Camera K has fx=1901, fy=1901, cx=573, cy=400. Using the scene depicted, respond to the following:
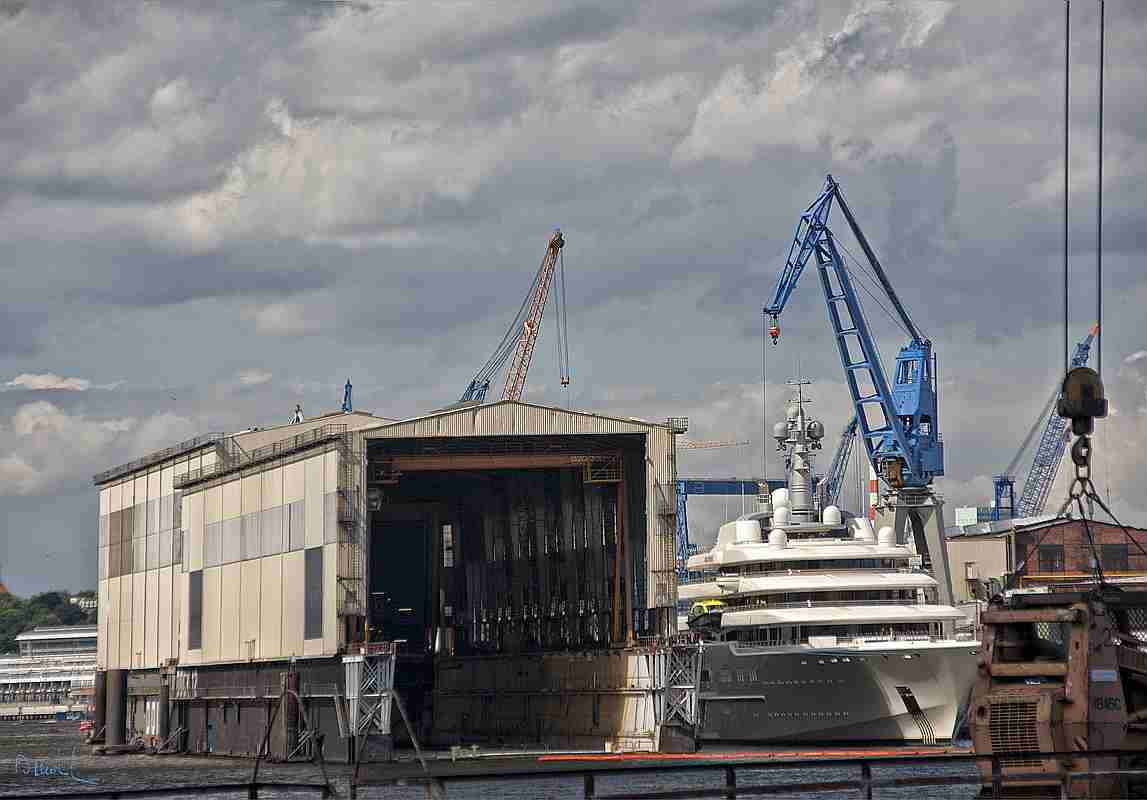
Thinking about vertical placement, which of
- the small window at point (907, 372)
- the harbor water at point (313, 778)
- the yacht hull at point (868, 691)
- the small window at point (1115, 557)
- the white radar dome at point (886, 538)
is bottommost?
the harbor water at point (313, 778)

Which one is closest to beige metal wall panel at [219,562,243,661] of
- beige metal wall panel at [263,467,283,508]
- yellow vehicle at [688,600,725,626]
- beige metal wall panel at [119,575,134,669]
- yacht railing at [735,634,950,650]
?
beige metal wall panel at [263,467,283,508]

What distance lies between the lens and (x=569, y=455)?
8406 cm

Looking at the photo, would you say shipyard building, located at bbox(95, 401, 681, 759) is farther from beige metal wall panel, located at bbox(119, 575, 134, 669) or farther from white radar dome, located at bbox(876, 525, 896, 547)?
white radar dome, located at bbox(876, 525, 896, 547)

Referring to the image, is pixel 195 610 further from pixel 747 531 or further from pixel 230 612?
pixel 747 531

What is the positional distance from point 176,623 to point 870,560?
1436 inches

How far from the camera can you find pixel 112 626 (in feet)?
373

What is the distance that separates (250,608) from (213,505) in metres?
8.02

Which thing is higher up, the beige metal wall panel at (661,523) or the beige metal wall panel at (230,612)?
the beige metal wall panel at (661,523)

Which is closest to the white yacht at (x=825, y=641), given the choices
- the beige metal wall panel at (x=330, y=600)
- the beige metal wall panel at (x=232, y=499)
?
the beige metal wall panel at (x=330, y=600)

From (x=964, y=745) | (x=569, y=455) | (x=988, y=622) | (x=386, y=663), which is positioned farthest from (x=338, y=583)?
(x=988, y=622)

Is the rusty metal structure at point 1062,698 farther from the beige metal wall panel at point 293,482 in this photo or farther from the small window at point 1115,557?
the small window at point 1115,557

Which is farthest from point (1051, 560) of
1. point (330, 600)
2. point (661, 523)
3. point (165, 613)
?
point (330, 600)

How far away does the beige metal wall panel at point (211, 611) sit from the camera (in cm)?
9212

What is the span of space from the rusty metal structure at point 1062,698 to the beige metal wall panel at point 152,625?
8383cm
